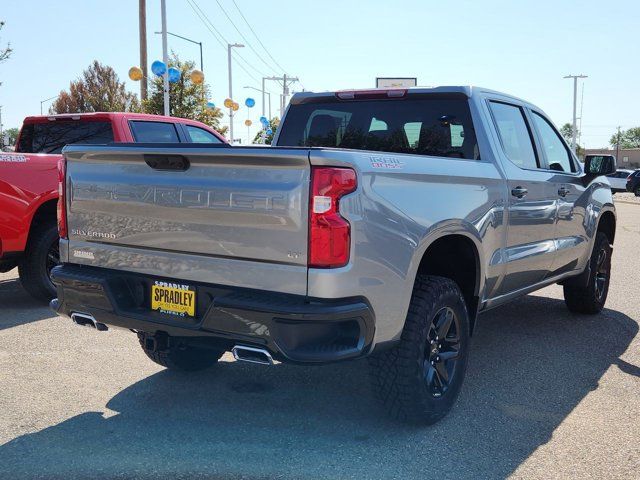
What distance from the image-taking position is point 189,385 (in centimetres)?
449

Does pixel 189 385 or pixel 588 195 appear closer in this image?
pixel 189 385

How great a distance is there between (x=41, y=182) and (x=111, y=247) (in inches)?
133

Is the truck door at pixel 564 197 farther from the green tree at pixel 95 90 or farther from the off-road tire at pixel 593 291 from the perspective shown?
the green tree at pixel 95 90

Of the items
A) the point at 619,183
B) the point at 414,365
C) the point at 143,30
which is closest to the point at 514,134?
the point at 414,365

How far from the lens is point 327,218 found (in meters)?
2.99

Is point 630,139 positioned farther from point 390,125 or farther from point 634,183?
point 390,125

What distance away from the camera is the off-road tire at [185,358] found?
4.57m

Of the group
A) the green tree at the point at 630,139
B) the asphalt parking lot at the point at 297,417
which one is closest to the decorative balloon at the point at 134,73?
the asphalt parking lot at the point at 297,417

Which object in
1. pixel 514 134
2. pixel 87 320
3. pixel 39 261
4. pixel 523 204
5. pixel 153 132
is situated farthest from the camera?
pixel 153 132

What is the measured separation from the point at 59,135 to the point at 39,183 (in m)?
1.21

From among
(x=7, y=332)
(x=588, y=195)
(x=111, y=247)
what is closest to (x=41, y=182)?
(x=7, y=332)

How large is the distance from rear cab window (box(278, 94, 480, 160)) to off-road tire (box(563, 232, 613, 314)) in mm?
2500

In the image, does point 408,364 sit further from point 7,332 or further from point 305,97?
point 7,332

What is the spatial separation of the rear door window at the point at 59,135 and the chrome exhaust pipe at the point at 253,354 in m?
4.84
